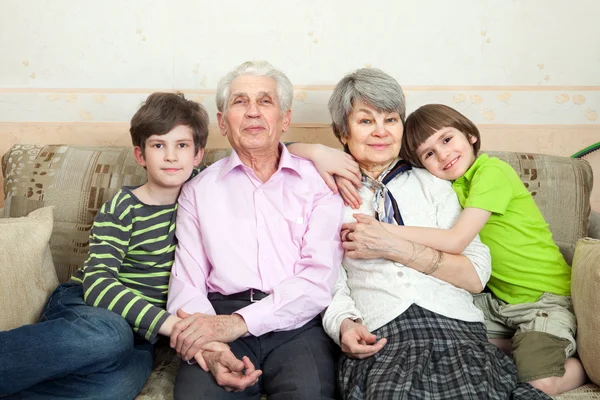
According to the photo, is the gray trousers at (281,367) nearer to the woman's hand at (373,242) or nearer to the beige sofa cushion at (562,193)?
the woman's hand at (373,242)

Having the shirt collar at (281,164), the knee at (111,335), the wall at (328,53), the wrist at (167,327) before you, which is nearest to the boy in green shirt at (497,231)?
the shirt collar at (281,164)

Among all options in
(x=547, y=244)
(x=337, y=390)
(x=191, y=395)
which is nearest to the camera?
(x=191, y=395)

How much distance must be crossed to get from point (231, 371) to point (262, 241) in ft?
1.46

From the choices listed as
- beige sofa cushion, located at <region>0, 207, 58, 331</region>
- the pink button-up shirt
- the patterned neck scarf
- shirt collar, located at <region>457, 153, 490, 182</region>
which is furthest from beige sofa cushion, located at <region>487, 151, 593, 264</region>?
beige sofa cushion, located at <region>0, 207, 58, 331</region>

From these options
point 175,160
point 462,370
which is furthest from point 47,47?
point 462,370

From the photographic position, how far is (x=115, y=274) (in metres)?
1.77

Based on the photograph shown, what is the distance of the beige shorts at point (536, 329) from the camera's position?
5.26 ft

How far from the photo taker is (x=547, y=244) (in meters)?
1.91

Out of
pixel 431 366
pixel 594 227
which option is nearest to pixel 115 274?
pixel 431 366

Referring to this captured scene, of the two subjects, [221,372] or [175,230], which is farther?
[175,230]

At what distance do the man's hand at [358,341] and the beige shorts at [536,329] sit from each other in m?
0.43

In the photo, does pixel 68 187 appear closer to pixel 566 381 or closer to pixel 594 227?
pixel 566 381

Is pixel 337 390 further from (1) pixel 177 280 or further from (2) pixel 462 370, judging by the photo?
(1) pixel 177 280

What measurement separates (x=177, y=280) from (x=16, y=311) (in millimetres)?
514
